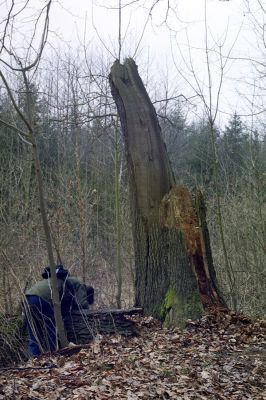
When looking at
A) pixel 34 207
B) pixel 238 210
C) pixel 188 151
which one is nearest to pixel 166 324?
pixel 238 210

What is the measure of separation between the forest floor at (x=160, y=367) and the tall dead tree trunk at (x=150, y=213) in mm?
559

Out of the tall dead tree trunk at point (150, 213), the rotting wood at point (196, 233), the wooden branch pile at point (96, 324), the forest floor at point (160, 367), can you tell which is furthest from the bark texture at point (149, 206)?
the forest floor at point (160, 367)

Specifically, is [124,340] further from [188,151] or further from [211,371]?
[188,151]

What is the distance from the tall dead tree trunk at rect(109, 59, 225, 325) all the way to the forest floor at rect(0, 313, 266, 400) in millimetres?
559

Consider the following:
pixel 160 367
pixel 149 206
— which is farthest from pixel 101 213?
pixel 160 367

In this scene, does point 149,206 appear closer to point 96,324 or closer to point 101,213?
point 96,324

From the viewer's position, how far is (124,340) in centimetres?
739

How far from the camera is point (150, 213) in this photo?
8.45 meters

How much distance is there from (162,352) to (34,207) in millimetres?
8402

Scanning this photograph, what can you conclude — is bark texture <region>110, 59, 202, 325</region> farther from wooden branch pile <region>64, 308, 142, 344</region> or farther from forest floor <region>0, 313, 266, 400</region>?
forest floor <region>0, 313, 266, 400</region>

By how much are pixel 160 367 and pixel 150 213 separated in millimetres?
3025

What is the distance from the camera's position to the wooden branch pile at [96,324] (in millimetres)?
7832

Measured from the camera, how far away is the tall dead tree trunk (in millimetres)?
7906

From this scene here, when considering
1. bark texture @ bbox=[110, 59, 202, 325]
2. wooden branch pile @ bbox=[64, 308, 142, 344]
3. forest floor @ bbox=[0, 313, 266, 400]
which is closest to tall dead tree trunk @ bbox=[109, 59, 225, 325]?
bark texture @ bbox=[110, 59, 202, 325]
